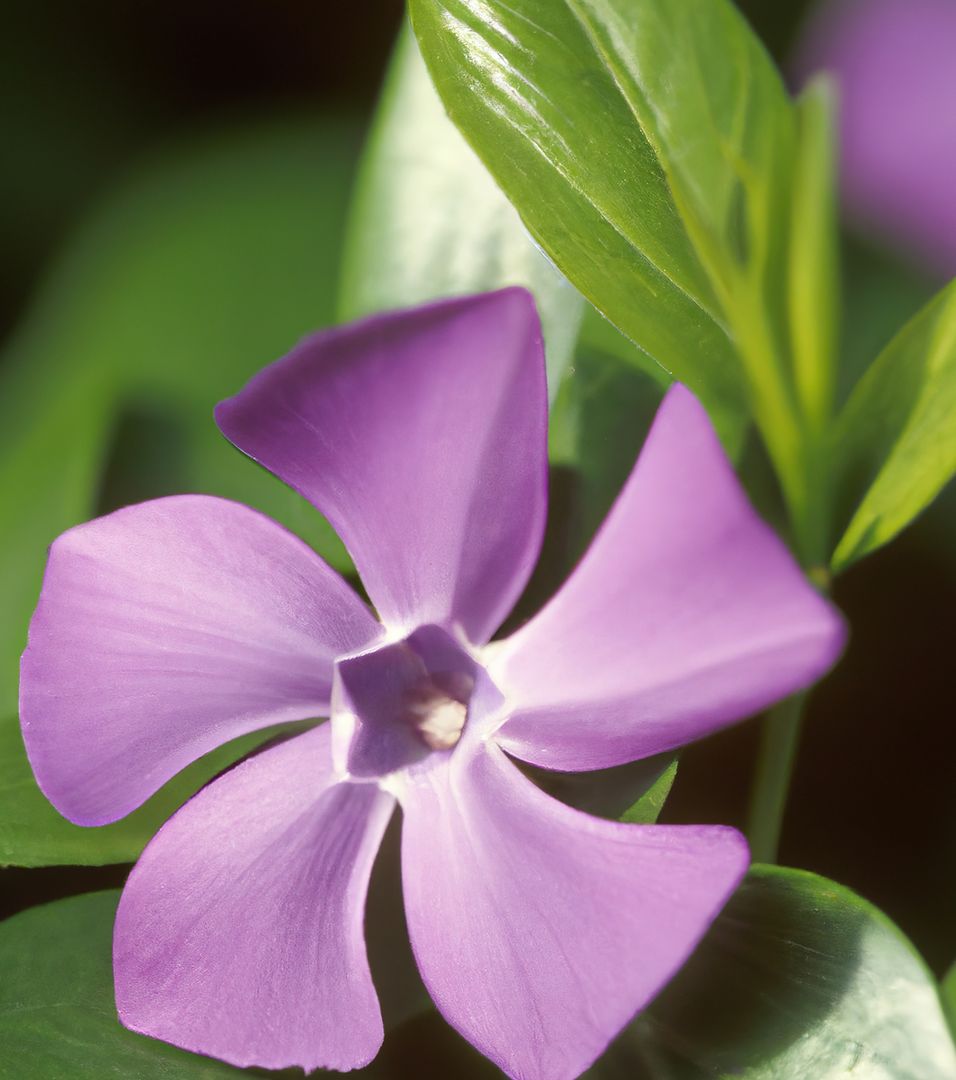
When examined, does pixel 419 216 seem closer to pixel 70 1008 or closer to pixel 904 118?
pixel 70 1008

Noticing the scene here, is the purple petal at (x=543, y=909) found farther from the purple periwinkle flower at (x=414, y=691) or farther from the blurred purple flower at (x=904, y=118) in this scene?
the blurred purple flower at (x=904, y=118)

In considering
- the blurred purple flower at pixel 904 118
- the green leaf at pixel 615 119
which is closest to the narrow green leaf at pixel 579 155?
the green leaf at pixel 615 119

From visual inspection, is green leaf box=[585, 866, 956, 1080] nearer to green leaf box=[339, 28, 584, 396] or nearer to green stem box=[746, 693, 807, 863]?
green stem box=[746, 693, 807, 863]

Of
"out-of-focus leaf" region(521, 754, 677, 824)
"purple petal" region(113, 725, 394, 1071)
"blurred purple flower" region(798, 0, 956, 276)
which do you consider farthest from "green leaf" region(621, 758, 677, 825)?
"blurred purple flower" region(798, 0, 956, 276)

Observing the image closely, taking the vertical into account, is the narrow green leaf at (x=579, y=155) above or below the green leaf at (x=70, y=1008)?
above

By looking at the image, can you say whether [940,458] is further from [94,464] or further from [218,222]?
[218,222]
